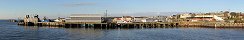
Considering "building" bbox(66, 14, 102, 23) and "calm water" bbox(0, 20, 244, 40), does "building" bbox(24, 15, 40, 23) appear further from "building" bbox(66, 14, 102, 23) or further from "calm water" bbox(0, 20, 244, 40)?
"calm water" bbox(0, 20, 244, 40)

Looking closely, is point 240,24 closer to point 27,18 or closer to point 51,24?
point 51,24

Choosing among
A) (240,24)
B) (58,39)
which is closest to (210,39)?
(58,39)

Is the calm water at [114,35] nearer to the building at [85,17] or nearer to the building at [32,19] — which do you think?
the building at [85,17]

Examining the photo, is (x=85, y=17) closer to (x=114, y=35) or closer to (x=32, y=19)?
(x=32, y=19)

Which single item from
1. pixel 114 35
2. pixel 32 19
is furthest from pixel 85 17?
pixel 114 35

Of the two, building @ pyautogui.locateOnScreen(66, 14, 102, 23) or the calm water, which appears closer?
the calm water

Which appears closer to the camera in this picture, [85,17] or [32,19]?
[85,17]

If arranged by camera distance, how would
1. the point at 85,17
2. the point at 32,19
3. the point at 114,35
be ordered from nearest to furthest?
1. the point at 114,35
2. the point at 85,17
3. the point at 32,19

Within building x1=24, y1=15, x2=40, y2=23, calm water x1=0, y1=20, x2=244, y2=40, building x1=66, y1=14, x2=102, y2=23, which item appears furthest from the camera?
building x1=24, y1=15, x2=40, y2=23

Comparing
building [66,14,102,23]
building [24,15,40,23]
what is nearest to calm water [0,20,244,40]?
building [66,14,102,23]

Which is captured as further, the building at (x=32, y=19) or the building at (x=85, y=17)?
the building at (x=32, y=19)

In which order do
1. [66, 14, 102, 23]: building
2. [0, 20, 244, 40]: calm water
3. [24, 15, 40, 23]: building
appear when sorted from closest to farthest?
[0, 20, 244, 40]: calm water → [66, 14, 102, 23]: building → [24, 15, 40, 23]: building

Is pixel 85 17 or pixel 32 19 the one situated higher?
pixel 85 17

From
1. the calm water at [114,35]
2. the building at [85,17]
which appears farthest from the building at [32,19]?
the calm water at [114,35]
